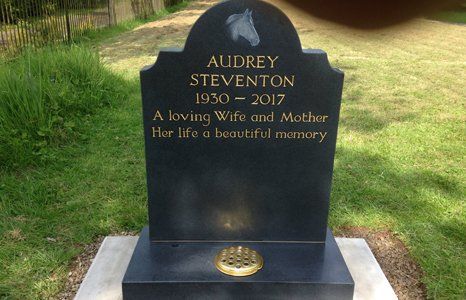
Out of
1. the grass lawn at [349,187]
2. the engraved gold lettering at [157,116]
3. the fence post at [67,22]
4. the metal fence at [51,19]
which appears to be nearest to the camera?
the engraved gold lettering at [157,116]

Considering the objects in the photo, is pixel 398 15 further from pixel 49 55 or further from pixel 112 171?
pixel 49 55

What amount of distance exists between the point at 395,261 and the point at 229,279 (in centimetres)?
127

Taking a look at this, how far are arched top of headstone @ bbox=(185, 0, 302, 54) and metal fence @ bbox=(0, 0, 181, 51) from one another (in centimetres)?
635

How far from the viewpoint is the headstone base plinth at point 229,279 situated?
2049 mm

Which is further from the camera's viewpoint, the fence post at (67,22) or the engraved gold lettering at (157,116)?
the fence post at (67,22)

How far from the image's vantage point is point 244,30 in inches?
81.7

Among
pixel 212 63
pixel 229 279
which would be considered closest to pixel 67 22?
pixel 212 63

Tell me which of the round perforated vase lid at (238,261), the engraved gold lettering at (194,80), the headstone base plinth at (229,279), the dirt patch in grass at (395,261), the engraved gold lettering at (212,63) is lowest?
the dirt patch in grass at (395,261)

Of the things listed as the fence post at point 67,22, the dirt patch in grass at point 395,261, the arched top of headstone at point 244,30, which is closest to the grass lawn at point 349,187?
the dirt patch in grass at point 395,261

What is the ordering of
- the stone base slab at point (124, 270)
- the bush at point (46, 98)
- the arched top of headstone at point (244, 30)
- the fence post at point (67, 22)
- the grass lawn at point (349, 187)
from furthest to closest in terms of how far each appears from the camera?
the fence post at point (67, 22), the bush at point (46, 98), the grass lawn at point (349, 187), the stone base slab at point (124, 270), the arched top of headstone at point (244, 30)

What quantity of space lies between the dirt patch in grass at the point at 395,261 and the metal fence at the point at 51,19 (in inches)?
263

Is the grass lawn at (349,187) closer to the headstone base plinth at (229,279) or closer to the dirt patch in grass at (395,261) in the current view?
the dirt patch in grass at (395,261)

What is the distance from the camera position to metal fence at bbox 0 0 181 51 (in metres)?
7.38

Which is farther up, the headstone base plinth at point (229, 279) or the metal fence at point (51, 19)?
the metal fence at point (51, 19)
